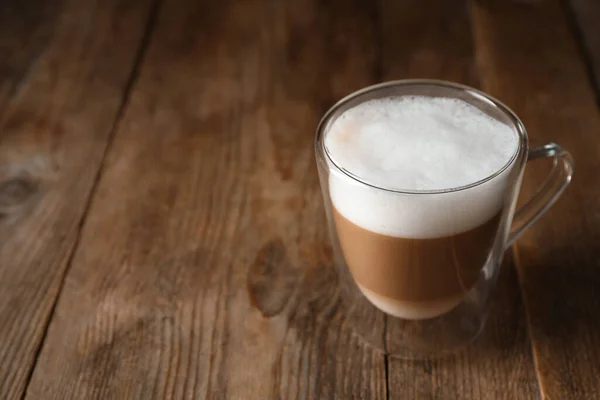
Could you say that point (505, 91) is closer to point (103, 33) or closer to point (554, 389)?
point (554, 389)

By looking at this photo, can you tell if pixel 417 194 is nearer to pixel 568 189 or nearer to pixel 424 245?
pixel 424 245

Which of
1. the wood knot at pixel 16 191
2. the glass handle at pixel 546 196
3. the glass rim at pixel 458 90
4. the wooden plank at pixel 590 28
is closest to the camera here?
the glass rim at pixel 458 90

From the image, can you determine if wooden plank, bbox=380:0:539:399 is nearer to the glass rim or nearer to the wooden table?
the wooden table

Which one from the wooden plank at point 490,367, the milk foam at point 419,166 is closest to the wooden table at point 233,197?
the wooden plank at point 490,367

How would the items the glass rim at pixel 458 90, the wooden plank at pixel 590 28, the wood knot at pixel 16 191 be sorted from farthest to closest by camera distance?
the wooden plank at pixel 590 28 → the wood knot at pixel 16 191 → the glass rim at pixel 458 90

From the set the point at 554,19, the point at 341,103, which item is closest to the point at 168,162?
the point at 341,103

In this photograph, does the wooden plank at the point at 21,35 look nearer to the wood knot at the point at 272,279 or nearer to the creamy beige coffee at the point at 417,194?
the wood knot at the point at 272,279

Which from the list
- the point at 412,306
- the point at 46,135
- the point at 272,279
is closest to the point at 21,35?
the point at 46,135
